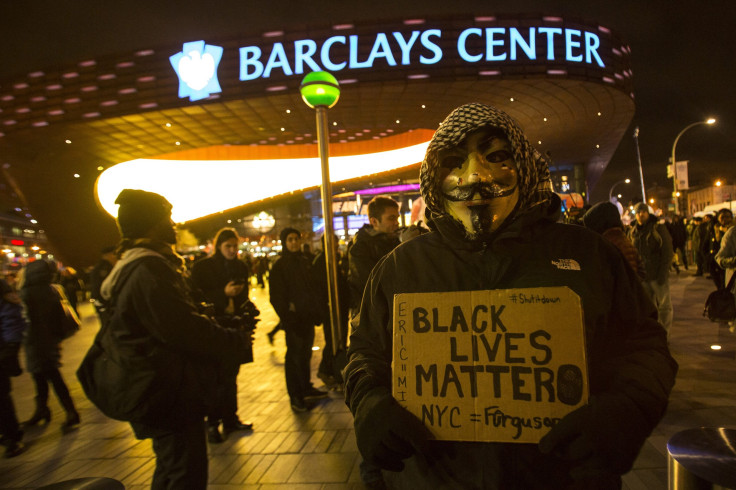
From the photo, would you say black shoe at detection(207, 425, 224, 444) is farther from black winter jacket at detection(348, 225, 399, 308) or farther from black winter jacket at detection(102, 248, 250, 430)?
black winter jacket at detection(102, 248, 250, 430)

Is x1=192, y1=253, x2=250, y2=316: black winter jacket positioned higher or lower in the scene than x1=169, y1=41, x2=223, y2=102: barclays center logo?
lower

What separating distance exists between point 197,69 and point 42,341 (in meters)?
14.4

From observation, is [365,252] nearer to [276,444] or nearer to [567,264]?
[276,444]

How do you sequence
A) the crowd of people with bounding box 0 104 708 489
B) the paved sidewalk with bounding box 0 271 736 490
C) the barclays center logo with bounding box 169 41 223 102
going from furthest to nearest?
the barclays center logo with bounding box 169 41 223 102, the paved sidewalk with bounding box 0 271 736 490, the crowd of people with bounding box 0 104 708 489

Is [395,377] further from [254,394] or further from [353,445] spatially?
[254,394]

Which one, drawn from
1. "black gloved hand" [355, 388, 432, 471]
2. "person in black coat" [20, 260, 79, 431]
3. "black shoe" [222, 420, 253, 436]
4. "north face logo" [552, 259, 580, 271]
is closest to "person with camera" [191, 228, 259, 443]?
"black shoe" [222, 420, 253, 436]

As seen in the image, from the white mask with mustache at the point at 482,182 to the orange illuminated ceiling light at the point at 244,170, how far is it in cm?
2280

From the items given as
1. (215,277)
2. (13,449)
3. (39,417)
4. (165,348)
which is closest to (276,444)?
(215,277)

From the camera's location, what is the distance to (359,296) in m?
4.59

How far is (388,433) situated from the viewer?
1.28 m

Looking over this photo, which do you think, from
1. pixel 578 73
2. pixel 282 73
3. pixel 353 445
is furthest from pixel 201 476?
pixel 578 73

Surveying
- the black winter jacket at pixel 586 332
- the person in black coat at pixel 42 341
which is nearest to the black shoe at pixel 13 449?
the person in black coat at pixel 42 341

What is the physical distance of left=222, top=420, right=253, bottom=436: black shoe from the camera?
4508 millimetres

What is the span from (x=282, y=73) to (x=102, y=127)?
28.2 ft
